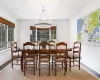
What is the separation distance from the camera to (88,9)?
4902 mm

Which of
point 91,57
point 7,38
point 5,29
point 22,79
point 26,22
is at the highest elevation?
point 26,22

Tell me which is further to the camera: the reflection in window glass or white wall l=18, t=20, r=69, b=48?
white wall l=18, t=20, r=69, b=48

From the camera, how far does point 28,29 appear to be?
27.2 ft

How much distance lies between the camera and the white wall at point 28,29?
27.0 feet

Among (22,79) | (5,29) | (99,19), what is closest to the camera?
(22,79)

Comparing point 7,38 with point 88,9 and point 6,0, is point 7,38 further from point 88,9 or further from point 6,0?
point 88,9

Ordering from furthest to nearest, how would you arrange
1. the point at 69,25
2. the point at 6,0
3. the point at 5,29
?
1. the point at 69,25
2. the point at 5,29
3. the point at 6,0

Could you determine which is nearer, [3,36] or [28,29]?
[3,36]

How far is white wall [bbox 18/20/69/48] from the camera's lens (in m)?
8.24

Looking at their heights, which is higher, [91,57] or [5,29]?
[5,29]

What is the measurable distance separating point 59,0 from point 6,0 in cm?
183

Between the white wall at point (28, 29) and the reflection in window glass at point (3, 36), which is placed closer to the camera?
the reflection in window glass at point (3, 36)

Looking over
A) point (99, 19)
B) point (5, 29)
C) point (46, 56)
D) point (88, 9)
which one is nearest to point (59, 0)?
point (88, 9)

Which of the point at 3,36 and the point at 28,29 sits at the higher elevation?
the point at 28,29
